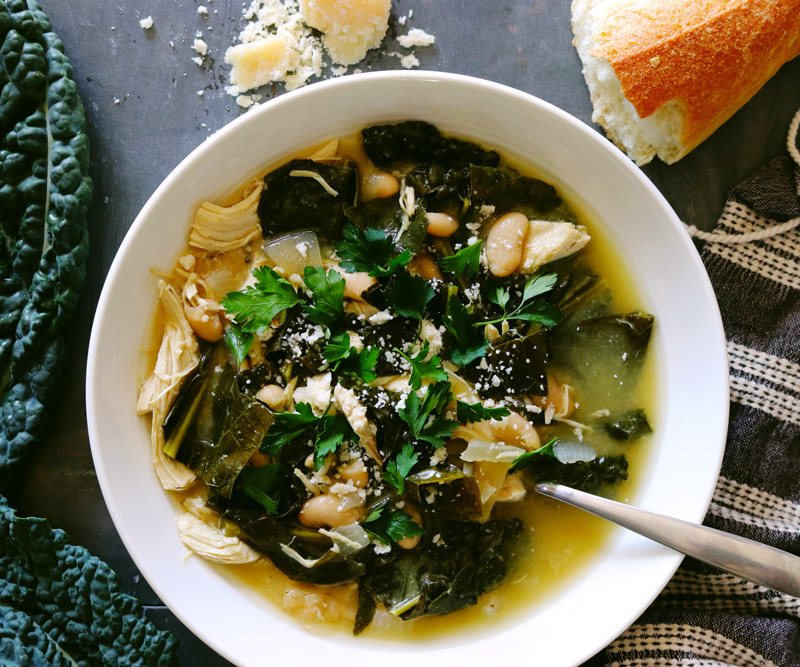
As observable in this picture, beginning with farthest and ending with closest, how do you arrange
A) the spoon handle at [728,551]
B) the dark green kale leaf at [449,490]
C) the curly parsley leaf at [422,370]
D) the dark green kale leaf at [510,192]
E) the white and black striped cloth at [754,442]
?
the white and black striped cloth at [754,442] → the dark green kale leaf at [510,192] → the dark green kale leaf at [449,490] → the curly parsley leaf at [422,370] → the spoon handle at [728,551]

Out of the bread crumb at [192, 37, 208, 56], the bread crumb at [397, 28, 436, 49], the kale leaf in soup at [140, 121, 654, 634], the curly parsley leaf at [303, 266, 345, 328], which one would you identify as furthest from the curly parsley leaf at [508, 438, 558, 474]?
the bread crumb at [192, 37, 208, 56]

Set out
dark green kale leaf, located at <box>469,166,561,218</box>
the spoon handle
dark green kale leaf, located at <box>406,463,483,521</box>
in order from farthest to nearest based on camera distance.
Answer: dark green kale leaf, located at <box>469,166,561,218</box>
dark green kale leaf, located at <box>406,463,483,521</box>
the spoon handle

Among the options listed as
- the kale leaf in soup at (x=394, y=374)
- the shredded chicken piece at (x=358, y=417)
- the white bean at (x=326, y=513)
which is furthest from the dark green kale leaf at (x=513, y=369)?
the white bean at (x=326, y=513)

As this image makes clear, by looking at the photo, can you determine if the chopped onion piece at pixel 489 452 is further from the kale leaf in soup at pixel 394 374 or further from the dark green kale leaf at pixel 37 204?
the dark green kale leaf at pixel 37 204

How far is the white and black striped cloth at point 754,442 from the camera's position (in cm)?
254

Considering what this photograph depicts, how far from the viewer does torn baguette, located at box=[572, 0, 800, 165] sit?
7.58 feet

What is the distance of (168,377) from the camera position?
2383 mm

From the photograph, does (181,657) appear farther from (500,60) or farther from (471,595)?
(500,60)

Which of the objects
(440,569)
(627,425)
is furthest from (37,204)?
(627,425)

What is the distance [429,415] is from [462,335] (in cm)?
29

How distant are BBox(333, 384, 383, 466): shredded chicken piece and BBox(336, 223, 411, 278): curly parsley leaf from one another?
412 mm

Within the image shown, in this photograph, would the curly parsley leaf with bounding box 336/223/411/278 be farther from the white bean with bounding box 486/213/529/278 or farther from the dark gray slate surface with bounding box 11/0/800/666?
the dark gray slate surface with bounding box 11/0/800/666

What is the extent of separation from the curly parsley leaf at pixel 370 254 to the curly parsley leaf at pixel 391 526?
826 mm

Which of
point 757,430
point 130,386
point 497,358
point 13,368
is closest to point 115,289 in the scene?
point 130,386
